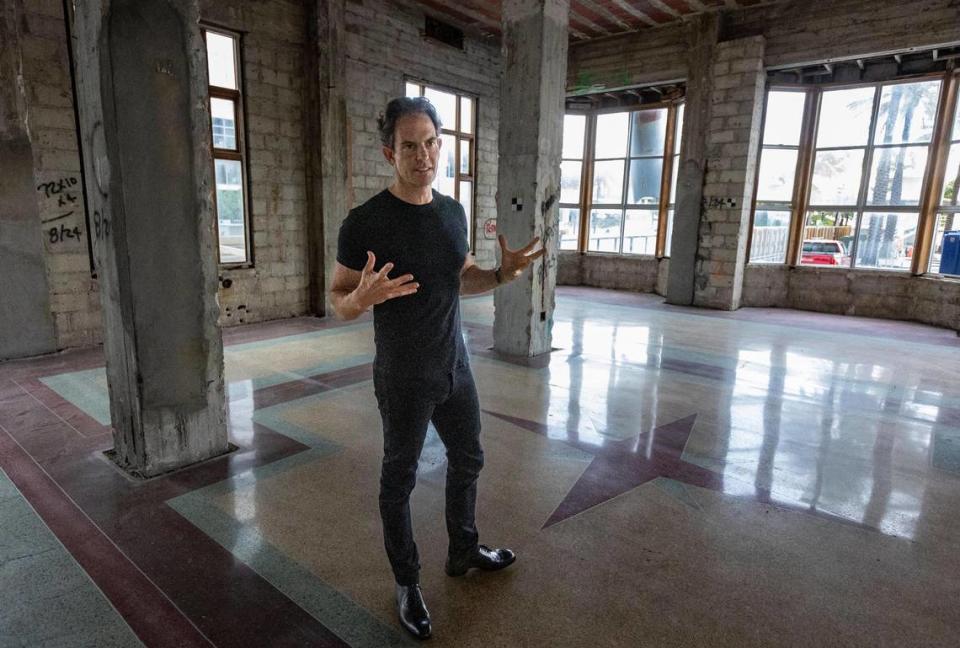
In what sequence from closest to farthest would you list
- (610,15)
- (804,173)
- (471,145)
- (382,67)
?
(382,67)
(610,15)
(804,173)
(471,145)

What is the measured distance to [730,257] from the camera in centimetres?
961

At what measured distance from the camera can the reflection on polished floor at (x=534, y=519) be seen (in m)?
2.15

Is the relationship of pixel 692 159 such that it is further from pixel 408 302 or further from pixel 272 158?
pixel 408 302

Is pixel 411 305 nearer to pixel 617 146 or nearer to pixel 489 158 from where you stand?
pixel 489 158

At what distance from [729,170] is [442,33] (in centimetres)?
549

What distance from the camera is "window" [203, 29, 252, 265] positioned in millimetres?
7059

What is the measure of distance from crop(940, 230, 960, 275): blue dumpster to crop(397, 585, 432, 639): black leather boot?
9812mm

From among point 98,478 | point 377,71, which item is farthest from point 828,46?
point 98,478

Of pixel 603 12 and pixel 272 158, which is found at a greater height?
pixel 603 12

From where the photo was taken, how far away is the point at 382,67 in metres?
8.56

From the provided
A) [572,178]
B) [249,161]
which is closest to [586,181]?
[572,178]

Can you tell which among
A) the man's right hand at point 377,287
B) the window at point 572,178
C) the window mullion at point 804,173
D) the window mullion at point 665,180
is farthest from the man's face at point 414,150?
the window at point 572,178

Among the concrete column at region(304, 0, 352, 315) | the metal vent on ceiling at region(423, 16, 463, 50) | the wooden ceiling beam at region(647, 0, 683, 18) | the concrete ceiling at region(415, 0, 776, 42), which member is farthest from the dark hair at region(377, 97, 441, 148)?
the wooden ceiling beam at region(647, 0, 683, 18)

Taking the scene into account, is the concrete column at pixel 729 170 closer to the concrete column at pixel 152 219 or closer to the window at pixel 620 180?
the window at pixel 620 180
